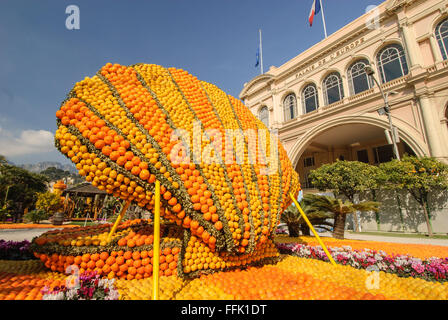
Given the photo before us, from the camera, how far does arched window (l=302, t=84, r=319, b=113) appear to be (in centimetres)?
2178

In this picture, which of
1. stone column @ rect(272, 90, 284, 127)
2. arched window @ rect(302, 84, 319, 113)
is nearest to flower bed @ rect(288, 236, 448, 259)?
arched window @ rect(302, 84, 319, 113)

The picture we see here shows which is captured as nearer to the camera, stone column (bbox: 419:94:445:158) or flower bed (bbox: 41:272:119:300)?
flower bed (bbox: 41:272:119:300)

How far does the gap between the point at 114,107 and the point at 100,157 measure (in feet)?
2.21

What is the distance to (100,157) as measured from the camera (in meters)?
2.47

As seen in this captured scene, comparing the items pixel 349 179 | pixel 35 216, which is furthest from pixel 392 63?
pixel 35 216

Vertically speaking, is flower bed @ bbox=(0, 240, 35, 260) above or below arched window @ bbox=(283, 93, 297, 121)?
below

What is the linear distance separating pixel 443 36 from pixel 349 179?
11360 millimetres

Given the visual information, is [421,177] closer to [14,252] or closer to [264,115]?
[264,115]

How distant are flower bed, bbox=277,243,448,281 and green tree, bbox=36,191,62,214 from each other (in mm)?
21522

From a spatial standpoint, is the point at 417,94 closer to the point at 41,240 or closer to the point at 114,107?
the point at 114,107

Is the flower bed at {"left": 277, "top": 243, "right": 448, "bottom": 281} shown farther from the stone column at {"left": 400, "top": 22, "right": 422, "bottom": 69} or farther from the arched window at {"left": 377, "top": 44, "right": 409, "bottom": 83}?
the arched window at {"left": 377, "top": 44, "right": 409, "bottom": 83}

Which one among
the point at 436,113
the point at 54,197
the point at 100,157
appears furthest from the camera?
the point at 54,197

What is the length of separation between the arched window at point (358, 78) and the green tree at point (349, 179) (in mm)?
6862
